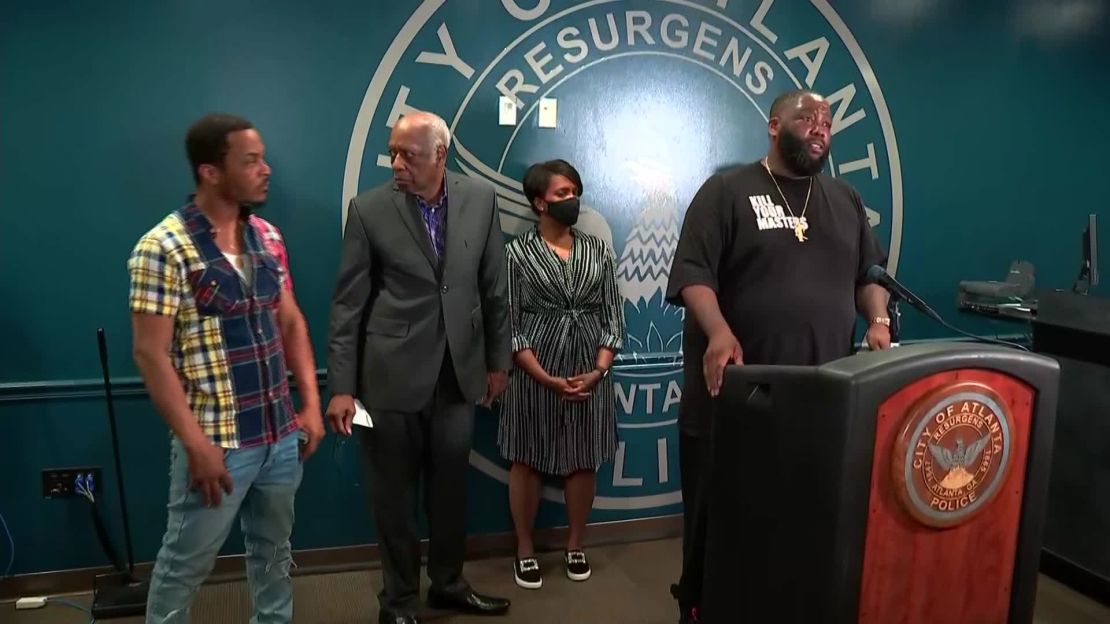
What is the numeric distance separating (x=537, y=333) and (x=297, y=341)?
992mm

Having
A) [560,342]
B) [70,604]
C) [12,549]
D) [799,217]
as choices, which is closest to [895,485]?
[799,217]

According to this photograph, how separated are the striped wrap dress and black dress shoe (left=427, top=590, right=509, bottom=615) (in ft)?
1.62

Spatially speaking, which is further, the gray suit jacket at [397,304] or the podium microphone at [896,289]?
the gray suit jacket at [397,304]

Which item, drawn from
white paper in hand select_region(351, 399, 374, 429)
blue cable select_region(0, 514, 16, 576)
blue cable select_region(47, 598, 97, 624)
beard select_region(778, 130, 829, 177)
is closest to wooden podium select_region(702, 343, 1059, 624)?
beard select_region(778, 130, 829, 177)

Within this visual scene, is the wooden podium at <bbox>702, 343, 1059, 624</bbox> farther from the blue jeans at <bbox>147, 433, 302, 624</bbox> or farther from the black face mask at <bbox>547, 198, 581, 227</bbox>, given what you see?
the black face mask at <bbox>547, 198, 581, 227</bbox>

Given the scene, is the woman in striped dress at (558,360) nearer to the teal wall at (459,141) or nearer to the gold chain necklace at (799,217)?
the teal wall at (459,141)

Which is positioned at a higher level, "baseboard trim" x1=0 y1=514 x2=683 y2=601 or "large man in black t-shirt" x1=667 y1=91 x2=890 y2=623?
"large man in black t-shirt" x1=667 y1=91 x2=890 y2=623

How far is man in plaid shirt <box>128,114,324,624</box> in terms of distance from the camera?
176 centimetres

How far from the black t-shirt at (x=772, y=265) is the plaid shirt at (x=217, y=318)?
1.02 m

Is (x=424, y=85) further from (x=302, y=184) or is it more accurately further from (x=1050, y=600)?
(x=1050, y=600)

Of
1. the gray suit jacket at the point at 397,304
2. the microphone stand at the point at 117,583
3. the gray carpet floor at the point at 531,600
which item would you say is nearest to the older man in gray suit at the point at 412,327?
the gray suit jacket at the point at 397,304

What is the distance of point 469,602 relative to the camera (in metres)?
2.67

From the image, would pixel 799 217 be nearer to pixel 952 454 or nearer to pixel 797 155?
pixel 797 155

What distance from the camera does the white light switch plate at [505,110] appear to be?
9.88 ft
